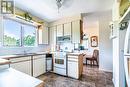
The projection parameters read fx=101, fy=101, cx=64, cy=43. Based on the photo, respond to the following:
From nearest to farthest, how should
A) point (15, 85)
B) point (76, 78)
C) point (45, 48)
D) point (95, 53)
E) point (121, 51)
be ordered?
1. point (15, 85)
2. point (121, 51)
3. point (76, 78)
4. point (45, 48)
5. point (95, 53)

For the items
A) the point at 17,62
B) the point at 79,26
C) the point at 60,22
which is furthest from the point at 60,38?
the point at 17,62

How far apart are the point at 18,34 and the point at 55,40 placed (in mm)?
1884

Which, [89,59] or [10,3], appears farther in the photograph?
[89,59]

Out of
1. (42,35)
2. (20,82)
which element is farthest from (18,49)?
(20,82)

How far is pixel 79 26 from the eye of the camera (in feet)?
14.3

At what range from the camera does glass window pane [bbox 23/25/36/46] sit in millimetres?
4301

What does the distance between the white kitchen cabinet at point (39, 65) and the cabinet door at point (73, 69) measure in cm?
119

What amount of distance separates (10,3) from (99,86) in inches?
143

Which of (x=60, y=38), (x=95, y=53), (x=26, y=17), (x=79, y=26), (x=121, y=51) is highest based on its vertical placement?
(x=26, y=17)

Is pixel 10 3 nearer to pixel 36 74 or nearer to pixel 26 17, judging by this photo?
pixel 26 17

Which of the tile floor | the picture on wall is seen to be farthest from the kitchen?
the picture on wall

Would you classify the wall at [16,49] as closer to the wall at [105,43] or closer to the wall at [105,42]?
the wall at [105,42]

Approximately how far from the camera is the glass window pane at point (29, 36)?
4301 millimetres

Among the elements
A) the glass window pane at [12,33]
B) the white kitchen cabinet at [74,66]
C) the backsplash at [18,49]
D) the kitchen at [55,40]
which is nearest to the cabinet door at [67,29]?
the kitchen at [55,40]
